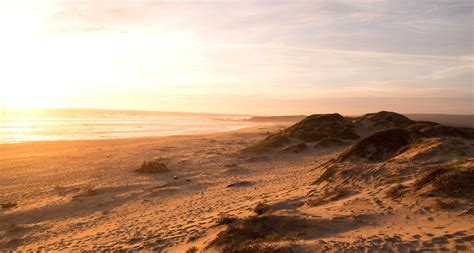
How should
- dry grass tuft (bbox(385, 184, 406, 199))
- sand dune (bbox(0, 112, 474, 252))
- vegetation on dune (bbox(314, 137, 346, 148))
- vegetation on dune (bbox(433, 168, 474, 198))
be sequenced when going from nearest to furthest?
1. sand dune (bbox(0, 112, 474, 252))
2. vegetation on dune (bbox(433, 168, 474, 198))
3. dry grass tuft (bbox(385, 184, 406, 199))
4. vegetation on dune (bbox(314, 137, 346, 148))

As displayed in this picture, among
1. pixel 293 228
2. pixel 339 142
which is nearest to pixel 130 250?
pixel 293 228

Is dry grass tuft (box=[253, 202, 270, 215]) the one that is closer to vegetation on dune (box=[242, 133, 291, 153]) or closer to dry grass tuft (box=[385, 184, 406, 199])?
dry grass tuft (box=[385, 184, 406, 199])

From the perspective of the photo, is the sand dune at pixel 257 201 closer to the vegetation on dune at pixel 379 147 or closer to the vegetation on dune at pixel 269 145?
the vegetation on dune at pixel 379 147

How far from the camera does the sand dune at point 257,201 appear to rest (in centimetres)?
665

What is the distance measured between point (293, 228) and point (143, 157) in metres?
17.0

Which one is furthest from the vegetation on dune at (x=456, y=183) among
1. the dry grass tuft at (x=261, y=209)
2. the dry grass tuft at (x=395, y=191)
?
the dry grass tuft at (x=261, y=209)

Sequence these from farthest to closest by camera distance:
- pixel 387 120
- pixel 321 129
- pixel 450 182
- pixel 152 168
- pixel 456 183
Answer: pixel 387 120, pixel 321 129, pixel 152 168, pixel 450 182, pixel 456 183

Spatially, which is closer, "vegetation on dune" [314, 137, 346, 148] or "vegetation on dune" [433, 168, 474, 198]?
"vegetation on dune" [433, 168, 474, 198]

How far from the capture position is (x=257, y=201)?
34.4 feet

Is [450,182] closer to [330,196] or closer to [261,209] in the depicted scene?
[330,196]

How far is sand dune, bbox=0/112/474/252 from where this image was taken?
665 cm

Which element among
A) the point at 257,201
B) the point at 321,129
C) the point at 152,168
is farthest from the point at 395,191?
the point at 321,129

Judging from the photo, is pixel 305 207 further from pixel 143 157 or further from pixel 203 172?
pixel 143 157

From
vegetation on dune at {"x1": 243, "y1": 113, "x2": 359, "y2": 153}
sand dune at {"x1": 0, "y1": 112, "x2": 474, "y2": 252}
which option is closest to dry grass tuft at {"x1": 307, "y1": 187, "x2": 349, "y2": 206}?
sand dune at {"x1": 0, "y1": 112, "x2": 474, "y2": 252}
